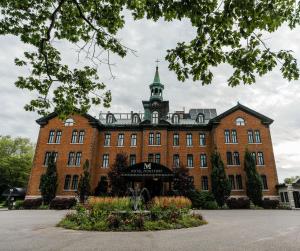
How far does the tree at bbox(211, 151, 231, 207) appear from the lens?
2552cm

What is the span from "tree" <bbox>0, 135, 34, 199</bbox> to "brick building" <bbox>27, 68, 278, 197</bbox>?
56.2ft

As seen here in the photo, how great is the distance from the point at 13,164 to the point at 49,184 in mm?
21847

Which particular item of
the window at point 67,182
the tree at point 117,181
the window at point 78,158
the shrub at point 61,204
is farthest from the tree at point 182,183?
the window at point 67,182

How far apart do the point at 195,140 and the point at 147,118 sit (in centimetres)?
840

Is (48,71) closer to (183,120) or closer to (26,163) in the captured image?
(183,120)

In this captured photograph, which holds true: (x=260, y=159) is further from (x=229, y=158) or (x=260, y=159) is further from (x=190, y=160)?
(x=190, y=160)

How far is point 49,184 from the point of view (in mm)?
26969

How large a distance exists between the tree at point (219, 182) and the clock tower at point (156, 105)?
10151 millimetres

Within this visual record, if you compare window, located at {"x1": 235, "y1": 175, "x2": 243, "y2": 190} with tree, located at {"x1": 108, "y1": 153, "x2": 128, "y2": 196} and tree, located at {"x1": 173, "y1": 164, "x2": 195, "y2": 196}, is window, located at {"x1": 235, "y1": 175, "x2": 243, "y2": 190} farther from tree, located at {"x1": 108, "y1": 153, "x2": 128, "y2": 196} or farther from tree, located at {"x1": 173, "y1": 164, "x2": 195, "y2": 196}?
tree, located at {"x1": 108, "y1": 153, "x2": 128, "y2": 196}

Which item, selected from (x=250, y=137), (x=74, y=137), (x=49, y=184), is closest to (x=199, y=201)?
(x=250, y=137)

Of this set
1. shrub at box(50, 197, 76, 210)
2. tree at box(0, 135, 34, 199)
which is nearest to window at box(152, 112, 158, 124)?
shrub at box(50, 197, 76, 210)

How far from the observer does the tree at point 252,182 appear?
25.7 m

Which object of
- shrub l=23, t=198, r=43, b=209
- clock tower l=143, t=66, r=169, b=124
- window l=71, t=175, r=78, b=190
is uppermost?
clock tower l=143, t=66, r=169, b=124

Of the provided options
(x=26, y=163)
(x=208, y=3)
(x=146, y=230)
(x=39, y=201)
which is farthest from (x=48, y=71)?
(x=26, y=163)
